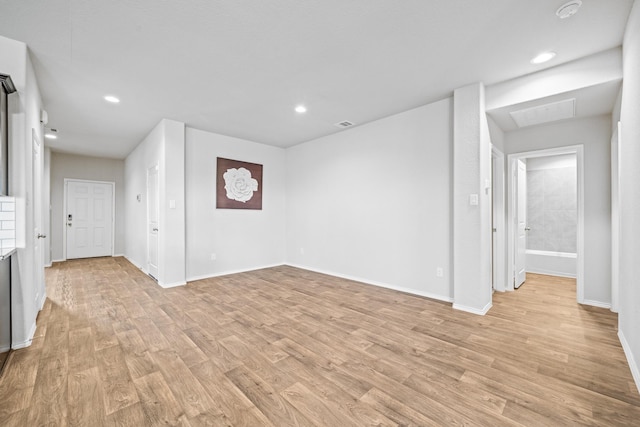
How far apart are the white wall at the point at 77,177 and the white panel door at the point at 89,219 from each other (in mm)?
130

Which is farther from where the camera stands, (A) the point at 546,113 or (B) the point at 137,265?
(B) the point at 137,265

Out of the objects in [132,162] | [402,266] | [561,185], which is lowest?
[402,266]

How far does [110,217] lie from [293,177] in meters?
5.38

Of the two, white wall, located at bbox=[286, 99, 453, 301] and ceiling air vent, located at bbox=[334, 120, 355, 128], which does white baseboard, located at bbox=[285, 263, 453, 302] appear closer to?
white wall, located at bbox=[286, 99, 453, 301]

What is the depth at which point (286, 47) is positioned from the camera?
2.43 m

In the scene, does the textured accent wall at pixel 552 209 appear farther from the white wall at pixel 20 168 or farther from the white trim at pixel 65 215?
the white trim at pixel 65 215

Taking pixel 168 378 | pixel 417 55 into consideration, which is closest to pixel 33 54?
pixel 168 378

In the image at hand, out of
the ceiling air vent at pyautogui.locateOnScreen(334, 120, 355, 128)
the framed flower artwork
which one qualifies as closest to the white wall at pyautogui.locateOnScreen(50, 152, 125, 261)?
the framed flower artwork

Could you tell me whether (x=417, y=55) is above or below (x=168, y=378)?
above

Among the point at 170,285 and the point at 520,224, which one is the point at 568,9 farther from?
the point at 170,285

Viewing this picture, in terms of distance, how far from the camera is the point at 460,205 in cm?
322

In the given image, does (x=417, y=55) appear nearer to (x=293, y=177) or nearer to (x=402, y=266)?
(x=402, y=266)

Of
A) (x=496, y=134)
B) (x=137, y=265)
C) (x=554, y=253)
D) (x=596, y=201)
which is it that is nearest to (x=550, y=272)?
(x=554, y=253)

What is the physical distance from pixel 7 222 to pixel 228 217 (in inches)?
122
